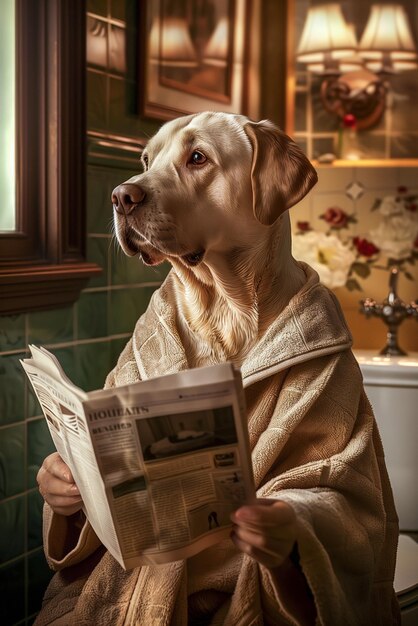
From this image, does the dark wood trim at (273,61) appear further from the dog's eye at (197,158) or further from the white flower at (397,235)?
the dog's eye at (197,158)

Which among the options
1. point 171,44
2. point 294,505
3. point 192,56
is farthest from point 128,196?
point 192,56

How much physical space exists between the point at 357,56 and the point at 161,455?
1.95 m

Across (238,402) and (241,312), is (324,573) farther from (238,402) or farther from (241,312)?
(241,312)

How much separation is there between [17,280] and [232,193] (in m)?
0.63

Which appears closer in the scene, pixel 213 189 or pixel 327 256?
pixel 213 189

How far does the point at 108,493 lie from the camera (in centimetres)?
99

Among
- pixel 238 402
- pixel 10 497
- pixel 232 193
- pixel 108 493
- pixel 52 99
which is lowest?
pixel 10 497

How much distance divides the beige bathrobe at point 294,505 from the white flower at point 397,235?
51.7 inches

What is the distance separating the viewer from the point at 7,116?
6.03 ft

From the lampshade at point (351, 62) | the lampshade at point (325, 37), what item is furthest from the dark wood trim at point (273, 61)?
the lampshade at point (351, 62)

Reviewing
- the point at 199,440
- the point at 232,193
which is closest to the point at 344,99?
the point at 232,193

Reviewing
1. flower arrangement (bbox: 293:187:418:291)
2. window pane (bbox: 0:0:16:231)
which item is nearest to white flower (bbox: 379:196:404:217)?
flower arrangement (bbox: 293:187:418:291)

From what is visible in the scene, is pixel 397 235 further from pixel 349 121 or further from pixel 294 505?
pixel 294 505

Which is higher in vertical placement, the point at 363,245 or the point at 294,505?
the point at 363,245
